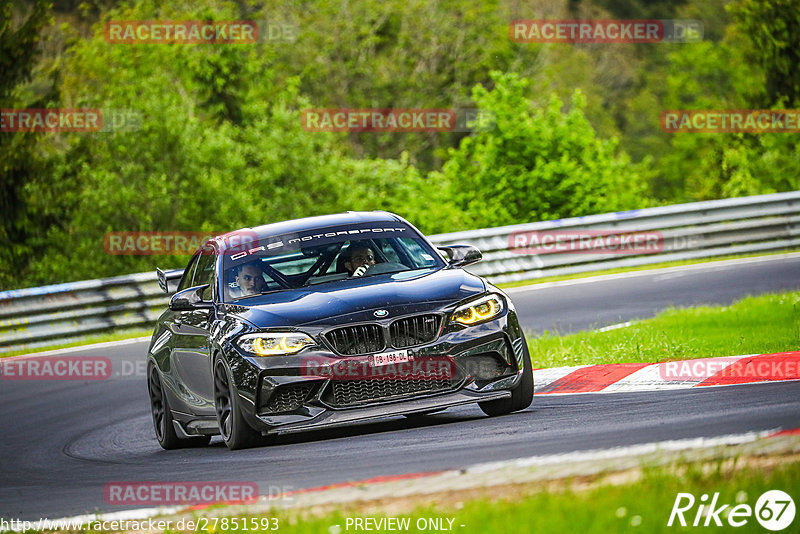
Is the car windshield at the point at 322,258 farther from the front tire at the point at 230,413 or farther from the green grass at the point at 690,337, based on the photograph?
the green grass at the point at 690,337

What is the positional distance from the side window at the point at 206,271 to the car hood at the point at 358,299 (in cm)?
74

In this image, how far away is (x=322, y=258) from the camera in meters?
9.54

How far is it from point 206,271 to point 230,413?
1.86 metres

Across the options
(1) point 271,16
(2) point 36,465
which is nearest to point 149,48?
(1) point 271,16

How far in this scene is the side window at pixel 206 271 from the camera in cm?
969

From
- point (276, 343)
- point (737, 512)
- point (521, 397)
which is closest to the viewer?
point (737, 512)

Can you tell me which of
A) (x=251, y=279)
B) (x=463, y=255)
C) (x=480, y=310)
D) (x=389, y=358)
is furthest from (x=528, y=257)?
(x=389, y=358)

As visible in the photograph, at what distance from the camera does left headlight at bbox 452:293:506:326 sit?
843 centimetres

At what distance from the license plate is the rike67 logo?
347 cm

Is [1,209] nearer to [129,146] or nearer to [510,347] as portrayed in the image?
[129,146]

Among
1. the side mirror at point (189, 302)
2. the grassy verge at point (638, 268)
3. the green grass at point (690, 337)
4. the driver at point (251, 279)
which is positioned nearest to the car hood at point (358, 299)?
the driver at point (251, 279)

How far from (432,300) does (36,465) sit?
346 cm

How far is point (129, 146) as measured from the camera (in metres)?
34.0

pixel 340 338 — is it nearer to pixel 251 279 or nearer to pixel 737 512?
pixel 251 279
